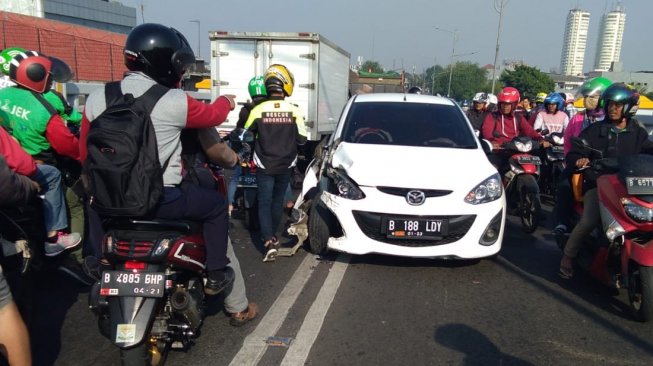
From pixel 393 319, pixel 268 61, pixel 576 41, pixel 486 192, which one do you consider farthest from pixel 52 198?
pixel 576 41

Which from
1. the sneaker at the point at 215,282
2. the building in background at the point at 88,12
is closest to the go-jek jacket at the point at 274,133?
the sneaker at the point at 215,282

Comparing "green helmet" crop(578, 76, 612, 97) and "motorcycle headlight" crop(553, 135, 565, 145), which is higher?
"green helmet" crop(578, 76, 612, 97)

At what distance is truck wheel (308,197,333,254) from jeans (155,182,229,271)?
6.16 ft

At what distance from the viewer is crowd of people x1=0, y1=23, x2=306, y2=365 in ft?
9.73

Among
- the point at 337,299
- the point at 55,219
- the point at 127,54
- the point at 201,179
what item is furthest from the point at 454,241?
the point at 55,219

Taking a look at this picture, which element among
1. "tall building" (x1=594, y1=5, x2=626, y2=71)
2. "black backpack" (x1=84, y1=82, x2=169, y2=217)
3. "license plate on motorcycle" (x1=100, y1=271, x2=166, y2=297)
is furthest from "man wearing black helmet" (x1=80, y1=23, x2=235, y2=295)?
"tall building" (x1=594, y1=5, x2=626, y2=71)

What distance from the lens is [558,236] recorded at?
5316mm

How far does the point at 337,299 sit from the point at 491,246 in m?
1.55

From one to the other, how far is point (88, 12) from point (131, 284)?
85.2 metres

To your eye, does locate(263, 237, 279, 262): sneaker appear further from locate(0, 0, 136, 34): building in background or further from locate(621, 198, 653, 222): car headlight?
locate(0, 0, 136, 34): building in background

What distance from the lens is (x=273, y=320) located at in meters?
3.94

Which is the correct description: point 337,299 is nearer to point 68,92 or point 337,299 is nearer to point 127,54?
point 127,54

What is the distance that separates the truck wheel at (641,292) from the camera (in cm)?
389

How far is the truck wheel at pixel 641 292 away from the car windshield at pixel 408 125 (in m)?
2.21
